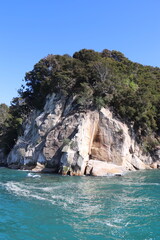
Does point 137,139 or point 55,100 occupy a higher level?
point 55,100

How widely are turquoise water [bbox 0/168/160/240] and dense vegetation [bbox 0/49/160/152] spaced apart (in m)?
20.8

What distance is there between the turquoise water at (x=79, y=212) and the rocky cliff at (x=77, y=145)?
32.6 feet

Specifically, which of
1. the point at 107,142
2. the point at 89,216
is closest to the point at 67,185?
the point at 89,216

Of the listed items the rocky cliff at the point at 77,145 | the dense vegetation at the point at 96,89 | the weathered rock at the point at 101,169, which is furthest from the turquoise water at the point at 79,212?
the dense vegetation at the point at 96,89

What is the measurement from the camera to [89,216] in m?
13.5

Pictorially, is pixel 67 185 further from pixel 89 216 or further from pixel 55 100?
pixel 55 100

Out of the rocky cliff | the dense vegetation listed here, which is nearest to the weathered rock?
the rocky cliff

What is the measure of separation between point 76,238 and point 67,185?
1194cm

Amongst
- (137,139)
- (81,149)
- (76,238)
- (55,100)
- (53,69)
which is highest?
(53,69)

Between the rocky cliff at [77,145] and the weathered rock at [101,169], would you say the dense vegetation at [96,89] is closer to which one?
the rocky cliff at [77,145]

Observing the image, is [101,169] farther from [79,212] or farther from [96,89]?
[79,212]

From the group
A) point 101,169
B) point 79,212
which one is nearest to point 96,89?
point 101,169

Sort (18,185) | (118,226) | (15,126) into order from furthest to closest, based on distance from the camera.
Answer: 1. (15,126)
2. (18,185)
3. (118,226)

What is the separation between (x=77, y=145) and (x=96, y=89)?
1173 centimetres
